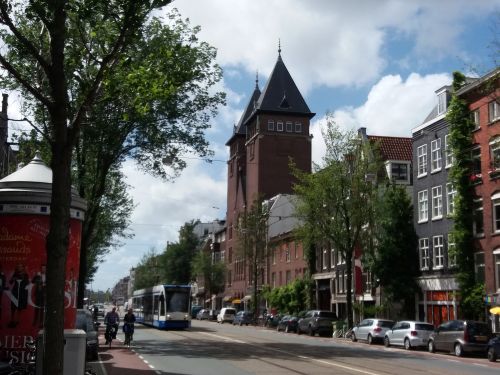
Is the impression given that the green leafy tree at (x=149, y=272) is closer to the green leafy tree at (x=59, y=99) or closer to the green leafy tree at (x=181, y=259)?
the green leafy tree at (x=181, y=259)

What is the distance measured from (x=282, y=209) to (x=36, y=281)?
7211cm

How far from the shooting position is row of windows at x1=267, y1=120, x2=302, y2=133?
93912mm

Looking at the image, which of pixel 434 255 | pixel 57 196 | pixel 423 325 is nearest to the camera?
pixel 57 196

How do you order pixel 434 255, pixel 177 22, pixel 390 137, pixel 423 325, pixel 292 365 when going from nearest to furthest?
pixel 292 365, pixel 177 22, pixel 423 325, pixel 434 255, pixel 390 137

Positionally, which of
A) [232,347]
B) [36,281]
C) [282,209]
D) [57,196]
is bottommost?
[232,347]

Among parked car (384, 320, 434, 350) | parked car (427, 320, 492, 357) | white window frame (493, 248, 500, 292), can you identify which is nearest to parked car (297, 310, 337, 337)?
parked car (384, 320, 434, 350)

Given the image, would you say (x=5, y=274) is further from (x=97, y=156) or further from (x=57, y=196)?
(x=97, y=156)

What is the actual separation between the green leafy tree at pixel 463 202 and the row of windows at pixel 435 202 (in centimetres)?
107

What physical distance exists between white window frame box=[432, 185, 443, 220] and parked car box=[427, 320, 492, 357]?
1309cm

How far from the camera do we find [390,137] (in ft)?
178

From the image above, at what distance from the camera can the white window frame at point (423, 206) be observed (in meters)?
Answer: 44.3

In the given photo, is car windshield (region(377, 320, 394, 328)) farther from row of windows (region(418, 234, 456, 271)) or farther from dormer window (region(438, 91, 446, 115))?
dormer window (region(438, 91, 446, 115))

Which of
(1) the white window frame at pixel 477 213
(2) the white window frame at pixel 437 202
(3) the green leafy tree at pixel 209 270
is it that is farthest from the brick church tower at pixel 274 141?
(1) the white window frame at pixel 477 213

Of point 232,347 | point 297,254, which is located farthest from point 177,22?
point 297,254
